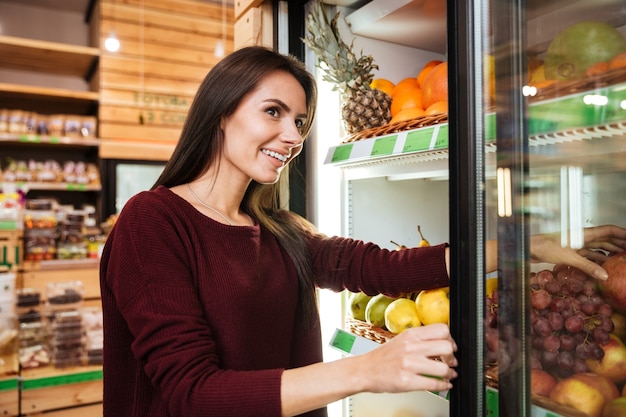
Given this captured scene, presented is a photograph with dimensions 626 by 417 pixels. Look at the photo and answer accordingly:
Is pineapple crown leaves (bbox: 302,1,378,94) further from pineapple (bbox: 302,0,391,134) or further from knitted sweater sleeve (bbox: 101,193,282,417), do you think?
knitted sweater sleeve (bbox: 101,193,282,417)

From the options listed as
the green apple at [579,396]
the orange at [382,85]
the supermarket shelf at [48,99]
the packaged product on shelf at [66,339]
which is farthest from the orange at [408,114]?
the supermarket shelf at [48,99]

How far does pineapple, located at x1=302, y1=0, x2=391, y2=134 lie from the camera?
152 cm

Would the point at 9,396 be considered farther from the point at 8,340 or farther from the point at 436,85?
the point at 436,85

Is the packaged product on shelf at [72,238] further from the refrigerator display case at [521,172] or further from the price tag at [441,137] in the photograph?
the refrigerator display case at [521,172]

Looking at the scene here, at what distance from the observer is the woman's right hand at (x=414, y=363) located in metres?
0.82

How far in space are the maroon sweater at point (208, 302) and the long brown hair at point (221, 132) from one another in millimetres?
44

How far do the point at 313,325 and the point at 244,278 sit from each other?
320mm

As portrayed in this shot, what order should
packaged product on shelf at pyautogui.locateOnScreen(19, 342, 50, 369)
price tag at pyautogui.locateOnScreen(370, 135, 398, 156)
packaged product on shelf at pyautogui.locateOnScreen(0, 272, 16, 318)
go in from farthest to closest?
packaged product on shelf at pyautogui.locateOnScreen(0, 272, 16, 318), packaged product on shelf at pyautogui.locateOnScreen(19, 342, 50, 369), price tag at pyautogui.locateOnScreen(370, 135, 398, 156)

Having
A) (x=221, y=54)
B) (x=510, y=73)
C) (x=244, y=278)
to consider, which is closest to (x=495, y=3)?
(x=510, y=73)

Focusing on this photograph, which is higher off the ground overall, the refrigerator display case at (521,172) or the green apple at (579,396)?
the refrigerator display case at (521,172)

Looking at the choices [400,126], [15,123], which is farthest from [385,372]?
[15,123]

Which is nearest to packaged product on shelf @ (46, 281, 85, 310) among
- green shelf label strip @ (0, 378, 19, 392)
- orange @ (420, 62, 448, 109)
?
green shelf label strip @ (0, 378, 19, 392)

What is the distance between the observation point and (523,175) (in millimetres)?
825

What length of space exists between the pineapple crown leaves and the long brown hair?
125mm
